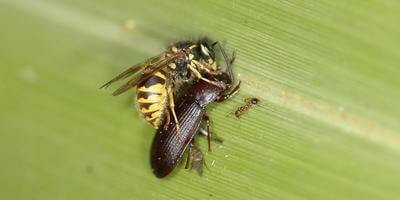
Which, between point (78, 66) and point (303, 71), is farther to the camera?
point (78, 66)

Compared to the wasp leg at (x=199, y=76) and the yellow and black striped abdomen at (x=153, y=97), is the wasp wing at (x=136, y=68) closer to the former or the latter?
the yellow and black striped abdomen at (x=153, y=97)

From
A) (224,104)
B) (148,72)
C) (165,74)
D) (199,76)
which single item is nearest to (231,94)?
(224,104)

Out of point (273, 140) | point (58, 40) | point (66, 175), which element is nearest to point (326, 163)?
point (273, 140)

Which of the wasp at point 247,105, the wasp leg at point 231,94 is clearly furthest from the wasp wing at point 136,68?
the wasp at point 247,105

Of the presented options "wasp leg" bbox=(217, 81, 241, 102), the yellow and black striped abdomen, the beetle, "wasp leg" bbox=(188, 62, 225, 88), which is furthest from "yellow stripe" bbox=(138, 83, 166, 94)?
the beetle

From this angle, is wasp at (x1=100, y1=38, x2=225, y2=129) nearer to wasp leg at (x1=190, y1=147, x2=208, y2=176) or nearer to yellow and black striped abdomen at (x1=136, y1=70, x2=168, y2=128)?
yellow and black striped abdomen at (x1=136, y1=70, x2=168, y2=128)

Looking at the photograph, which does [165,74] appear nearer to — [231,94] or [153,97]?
[153,97]

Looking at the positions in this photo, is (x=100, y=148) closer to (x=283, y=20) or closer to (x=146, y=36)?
(x=146, y=36)
